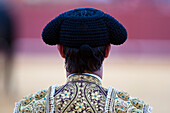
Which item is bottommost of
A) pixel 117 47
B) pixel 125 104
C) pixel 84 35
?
pixel 125 104

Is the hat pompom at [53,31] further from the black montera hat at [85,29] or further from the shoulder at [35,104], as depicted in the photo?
the shoulder at [35,104]

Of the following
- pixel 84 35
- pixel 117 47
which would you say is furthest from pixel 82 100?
pixel 117 47

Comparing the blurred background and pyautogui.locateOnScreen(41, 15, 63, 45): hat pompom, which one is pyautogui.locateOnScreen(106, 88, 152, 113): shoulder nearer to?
pyautogui.locateOnScreen(41, 15, 63, 45): hat pompom

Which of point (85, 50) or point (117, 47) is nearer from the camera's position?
point (85, 50)

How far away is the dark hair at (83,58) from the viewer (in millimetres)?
1345

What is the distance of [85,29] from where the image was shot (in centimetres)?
133

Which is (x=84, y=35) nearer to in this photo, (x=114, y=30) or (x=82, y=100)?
(x=114, y=30)

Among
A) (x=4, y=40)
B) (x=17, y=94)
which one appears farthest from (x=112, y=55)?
(x=17, y=94)

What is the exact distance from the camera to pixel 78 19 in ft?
4.44

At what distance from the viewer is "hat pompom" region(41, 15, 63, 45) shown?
1.38 m

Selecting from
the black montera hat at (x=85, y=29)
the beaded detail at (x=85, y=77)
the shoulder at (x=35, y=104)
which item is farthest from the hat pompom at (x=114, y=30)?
the shoulder at (x=35, y=104)

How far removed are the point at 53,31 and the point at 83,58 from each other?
0.15 m

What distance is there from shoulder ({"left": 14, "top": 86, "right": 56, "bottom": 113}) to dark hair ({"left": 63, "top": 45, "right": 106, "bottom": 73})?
13 cm

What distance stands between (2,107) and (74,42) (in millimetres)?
3795
